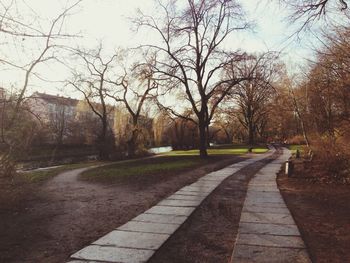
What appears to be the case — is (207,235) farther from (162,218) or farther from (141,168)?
(141,168)

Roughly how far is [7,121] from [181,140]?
3745cm

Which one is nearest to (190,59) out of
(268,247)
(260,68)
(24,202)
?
(260,68)

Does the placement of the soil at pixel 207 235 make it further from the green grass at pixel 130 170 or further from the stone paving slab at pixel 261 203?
the green grass at pixel 130 170

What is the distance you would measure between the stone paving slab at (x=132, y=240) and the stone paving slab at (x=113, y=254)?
0.18 meters

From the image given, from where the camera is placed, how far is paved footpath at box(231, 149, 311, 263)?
4.92 m

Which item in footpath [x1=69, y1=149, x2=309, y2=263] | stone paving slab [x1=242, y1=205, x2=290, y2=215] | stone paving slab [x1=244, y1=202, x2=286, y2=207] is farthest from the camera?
stone paving slab [x1=244, y1=202, x2=286, y2=207]

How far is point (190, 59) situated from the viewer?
23312mm

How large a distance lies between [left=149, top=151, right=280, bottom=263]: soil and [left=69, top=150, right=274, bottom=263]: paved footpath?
0.14m

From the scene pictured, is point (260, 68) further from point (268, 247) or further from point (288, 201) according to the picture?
point (268, 247)

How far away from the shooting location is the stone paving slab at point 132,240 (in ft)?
17.2

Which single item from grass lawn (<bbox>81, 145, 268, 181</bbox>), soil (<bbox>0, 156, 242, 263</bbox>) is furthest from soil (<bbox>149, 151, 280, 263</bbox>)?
grass lawn (<bbox>81, 145, 268, 181</bbox>)

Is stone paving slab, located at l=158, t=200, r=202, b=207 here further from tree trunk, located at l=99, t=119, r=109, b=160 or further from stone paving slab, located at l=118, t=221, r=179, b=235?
tree trunk, located at l=99, t=119, r=109, b=160

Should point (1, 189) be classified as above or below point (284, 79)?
below

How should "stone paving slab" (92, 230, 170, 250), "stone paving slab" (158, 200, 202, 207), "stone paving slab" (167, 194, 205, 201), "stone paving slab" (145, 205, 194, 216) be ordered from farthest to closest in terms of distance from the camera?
"stone paving slab" (167, 194, 205, 201)
"stone paving slab" (158, 200, 202, 207)
"stone paving slab" (145, 205, 194, 216)
"stone paving slab" (92, 230, 170, 250)
